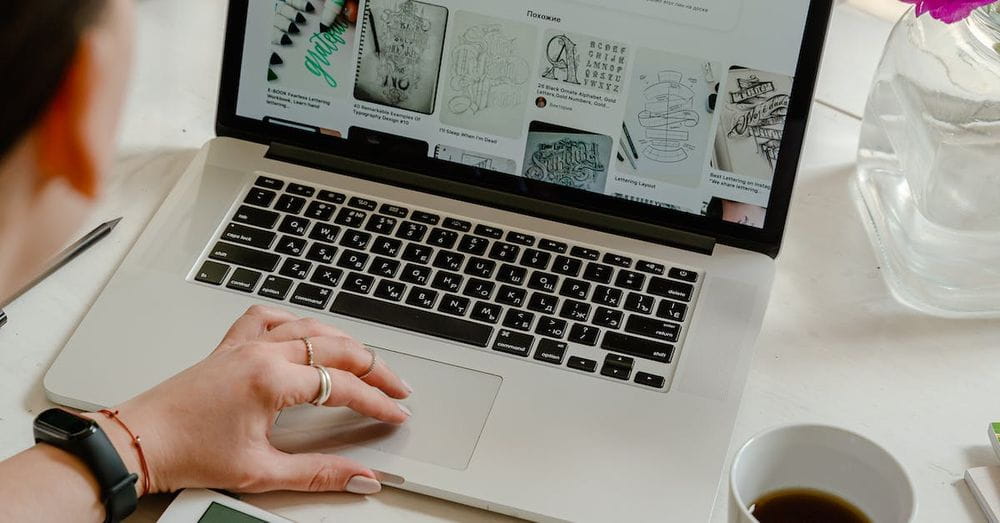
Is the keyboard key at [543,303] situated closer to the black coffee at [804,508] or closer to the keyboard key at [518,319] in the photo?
the keyboard key at [518,319]

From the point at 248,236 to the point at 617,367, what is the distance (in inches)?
12.5

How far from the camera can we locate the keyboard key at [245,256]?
0.91 metres

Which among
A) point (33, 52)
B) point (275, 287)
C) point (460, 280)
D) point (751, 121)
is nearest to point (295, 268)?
point (275, 287)

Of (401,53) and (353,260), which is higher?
(401,53)

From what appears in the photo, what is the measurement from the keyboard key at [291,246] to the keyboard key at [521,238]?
6.6 inches

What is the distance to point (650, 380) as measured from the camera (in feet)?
2.74

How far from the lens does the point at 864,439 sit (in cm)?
67

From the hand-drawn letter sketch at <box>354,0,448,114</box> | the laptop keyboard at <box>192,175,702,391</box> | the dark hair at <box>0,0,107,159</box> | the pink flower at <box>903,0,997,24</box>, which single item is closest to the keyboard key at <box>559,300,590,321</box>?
the laptop keyboard at <box>192,175,702,391</box>

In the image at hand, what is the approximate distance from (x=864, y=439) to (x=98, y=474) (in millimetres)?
466

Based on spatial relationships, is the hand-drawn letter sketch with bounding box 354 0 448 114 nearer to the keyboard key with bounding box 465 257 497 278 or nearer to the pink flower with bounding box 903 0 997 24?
the keyboard key with bounding box 465 257 497 278

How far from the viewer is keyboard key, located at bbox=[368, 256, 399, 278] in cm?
91

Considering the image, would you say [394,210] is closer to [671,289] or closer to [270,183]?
[270,183]

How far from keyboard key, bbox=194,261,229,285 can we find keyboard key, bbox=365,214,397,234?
0.39 ft

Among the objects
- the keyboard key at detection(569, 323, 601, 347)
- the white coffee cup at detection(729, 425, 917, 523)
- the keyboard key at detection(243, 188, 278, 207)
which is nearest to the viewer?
the white coffee cup at detection(729, 425, 917, 523)
